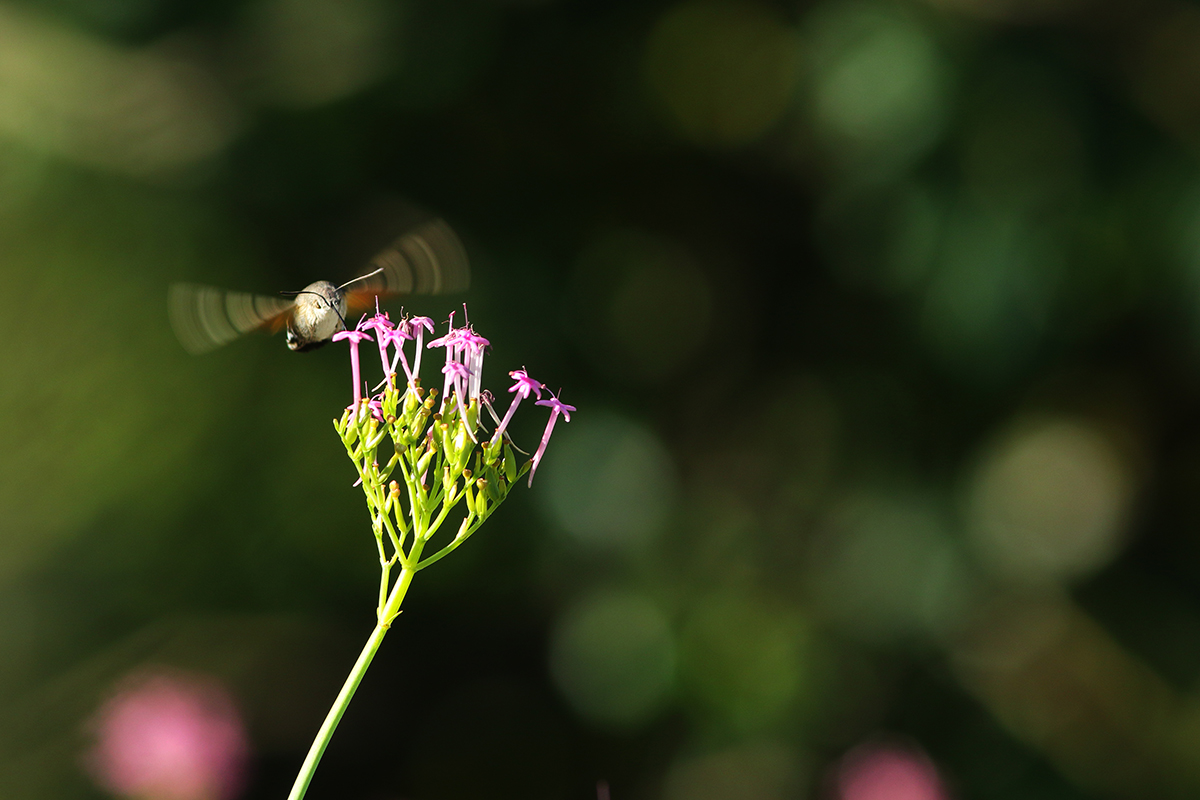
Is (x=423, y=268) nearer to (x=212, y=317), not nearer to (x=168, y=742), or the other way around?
(x=212, y=317)

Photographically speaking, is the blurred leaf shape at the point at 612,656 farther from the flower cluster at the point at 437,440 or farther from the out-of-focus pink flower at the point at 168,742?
the flower cluster at the point at 437,440

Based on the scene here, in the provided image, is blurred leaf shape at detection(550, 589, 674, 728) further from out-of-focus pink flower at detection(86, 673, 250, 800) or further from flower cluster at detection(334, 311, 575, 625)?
flower cluster at detection(334, 311, 575, 625)

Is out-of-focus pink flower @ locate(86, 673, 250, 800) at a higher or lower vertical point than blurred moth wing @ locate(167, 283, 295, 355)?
lower

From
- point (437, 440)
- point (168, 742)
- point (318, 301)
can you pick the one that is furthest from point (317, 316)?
point (168, 742)

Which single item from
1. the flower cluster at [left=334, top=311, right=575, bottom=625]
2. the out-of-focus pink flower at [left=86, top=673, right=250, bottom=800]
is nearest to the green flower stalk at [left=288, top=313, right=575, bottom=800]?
the flower cluster at [left=334, top=311, right=575, bottom=625]

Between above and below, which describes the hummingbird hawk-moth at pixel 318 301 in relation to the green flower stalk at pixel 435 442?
above

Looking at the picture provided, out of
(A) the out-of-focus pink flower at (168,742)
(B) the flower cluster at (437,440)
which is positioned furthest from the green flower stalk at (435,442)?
(A) the out-of-focus pink flower at (168,742)

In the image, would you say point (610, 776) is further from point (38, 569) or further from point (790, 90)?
point (790, 90)
